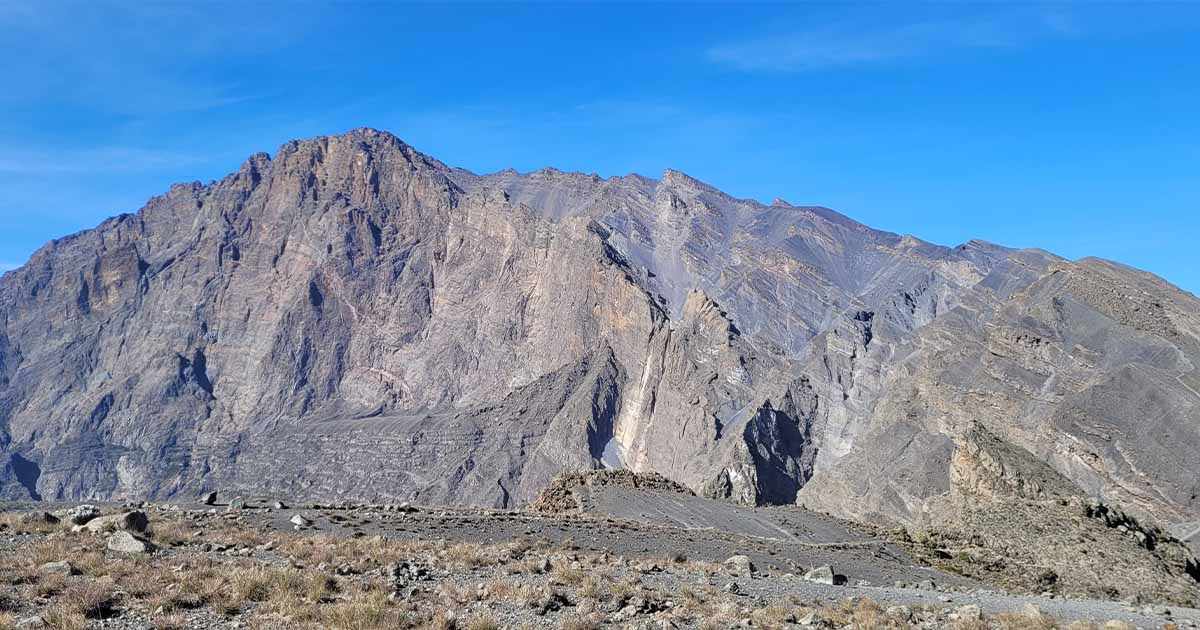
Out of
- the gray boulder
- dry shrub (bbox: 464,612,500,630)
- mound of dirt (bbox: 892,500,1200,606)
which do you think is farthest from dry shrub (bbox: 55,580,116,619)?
mound of dirt (bbox: 892,500,1200,606)

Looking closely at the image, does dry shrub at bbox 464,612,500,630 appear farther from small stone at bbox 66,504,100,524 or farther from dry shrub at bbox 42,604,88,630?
small stone at bbox 66,504,100,524

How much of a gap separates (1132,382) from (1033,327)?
20256mm

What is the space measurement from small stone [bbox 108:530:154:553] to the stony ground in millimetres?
48

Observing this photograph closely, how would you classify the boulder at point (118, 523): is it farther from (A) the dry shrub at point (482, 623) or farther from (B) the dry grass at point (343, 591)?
(A) the dry shrub at point (482, 623)

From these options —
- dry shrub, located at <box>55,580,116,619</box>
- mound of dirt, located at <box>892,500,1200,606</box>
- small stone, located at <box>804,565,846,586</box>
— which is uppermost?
mound of dirt, located at <box>892,500,1200,606</box>

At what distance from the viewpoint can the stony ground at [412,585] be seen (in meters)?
14.7

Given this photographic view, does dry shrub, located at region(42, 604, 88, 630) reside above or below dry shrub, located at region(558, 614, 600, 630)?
below

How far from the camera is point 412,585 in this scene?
17.4 m

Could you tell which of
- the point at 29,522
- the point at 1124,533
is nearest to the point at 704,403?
the point at 1124,533

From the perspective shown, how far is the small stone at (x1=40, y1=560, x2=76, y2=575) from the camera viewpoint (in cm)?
1623

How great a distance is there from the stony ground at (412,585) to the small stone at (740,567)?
7 centimetres

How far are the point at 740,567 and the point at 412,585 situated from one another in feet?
29.8

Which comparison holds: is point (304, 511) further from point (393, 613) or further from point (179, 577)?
point (393, 613)

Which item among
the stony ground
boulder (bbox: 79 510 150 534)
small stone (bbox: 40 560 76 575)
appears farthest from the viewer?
boulder (bbox: 79 510 150 534)
